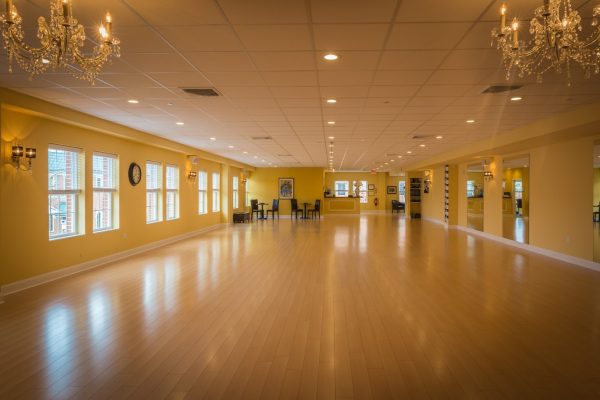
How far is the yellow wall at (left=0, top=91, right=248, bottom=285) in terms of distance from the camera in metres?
5.50

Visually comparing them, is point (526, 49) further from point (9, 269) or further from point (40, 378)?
point (9, 269)

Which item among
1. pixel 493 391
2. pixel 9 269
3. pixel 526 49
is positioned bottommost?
pixel 493 391

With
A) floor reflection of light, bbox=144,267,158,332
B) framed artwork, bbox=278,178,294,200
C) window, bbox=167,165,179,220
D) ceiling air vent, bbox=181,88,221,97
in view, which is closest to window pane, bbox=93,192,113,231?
floor reflection of light, bbox=144,267,158,332

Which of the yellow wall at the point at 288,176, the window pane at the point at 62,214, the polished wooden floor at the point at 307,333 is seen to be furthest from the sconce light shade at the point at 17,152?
the yellow wall at the point at 288,176

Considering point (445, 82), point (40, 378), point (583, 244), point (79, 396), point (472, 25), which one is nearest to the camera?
point (79, 396)

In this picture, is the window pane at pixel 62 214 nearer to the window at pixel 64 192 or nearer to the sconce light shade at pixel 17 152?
the window at pixel 64 192

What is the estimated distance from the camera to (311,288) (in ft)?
18.8

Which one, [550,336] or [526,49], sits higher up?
[526,49]

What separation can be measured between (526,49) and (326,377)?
3.49 metres

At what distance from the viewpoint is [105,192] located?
7.95 meters

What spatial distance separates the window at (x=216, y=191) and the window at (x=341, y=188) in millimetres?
→ 12530

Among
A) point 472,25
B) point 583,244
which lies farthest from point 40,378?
point 583,244

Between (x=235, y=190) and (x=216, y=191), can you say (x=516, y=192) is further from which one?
(x=216, y=191)

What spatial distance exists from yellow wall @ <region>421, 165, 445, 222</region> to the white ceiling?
8.82 metres
